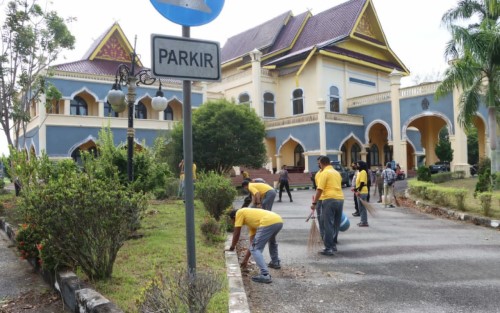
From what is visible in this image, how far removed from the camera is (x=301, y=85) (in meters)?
31.5

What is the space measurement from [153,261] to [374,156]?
95.2 ft

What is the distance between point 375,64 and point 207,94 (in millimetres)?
12764

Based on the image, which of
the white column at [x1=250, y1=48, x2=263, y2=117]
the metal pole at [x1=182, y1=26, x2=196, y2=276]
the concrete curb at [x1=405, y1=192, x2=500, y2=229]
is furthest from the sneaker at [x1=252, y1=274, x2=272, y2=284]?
the white column at [x1=250, y1=48, x2=263, y2=117]

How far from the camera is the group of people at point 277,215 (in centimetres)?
546

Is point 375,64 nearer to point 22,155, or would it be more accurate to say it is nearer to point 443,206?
point 443,206

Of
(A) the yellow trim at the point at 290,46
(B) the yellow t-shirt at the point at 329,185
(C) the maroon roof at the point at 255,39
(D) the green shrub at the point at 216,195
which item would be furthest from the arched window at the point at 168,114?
(B) the yellow t-shirt at the point at 329,185

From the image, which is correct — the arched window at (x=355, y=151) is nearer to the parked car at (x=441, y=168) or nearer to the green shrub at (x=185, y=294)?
the parked car at (x=441, y=168)

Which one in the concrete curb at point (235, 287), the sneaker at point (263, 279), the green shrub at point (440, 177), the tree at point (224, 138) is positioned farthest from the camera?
the tree at point (224, 138)

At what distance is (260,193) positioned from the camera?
8.25 m

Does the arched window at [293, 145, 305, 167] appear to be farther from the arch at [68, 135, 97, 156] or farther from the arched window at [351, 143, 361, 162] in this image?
the arch at [68, 135, 97, 156]

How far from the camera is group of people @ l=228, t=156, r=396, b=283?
215 inches

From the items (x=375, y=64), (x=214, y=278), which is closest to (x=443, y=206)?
(x=214, y=278)

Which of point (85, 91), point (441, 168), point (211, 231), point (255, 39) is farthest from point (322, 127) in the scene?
point (211, 231)

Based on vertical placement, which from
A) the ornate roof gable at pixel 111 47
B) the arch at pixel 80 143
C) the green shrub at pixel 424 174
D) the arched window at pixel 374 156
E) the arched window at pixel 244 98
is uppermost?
the ornate roof gable at pixel 111 47
